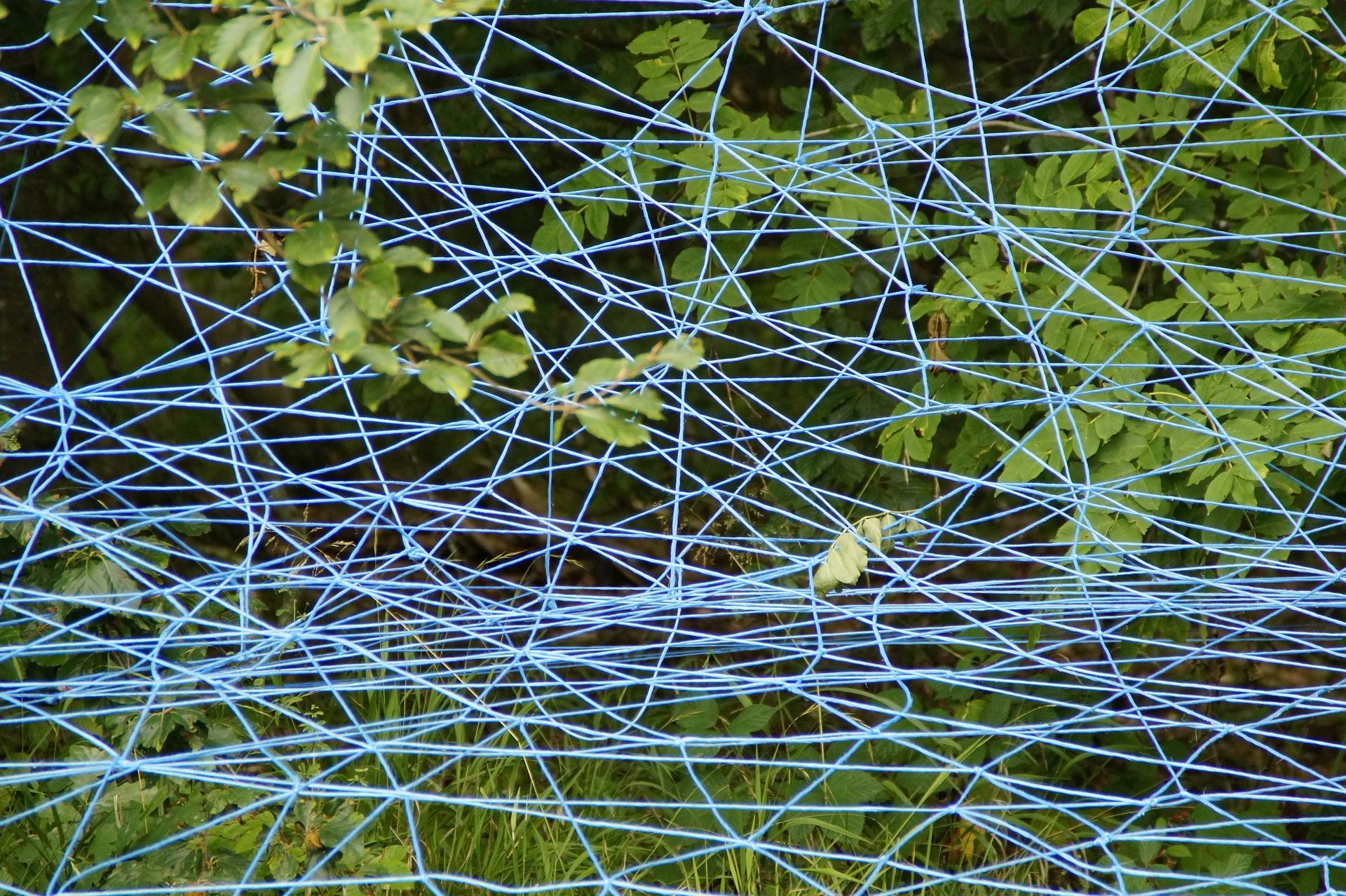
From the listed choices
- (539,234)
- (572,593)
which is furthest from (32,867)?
(539,234)

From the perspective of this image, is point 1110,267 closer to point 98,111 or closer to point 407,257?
point 407,257

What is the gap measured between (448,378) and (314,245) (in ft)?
0.57

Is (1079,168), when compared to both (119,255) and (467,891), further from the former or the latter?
(119,255)

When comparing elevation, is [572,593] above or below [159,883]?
below

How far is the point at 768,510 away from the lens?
6.75ft

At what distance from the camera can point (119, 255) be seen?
2840mm

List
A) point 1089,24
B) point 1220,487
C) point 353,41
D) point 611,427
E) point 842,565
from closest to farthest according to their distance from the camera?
1. point 353,41
2. point 611,427
3. point 842,565
4. point 1220,487
5. point 1089,24

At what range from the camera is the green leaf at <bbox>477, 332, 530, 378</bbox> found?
1.02 m

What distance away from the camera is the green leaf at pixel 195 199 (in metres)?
1.02

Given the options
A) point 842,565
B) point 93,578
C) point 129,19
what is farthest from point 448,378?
point 93,578

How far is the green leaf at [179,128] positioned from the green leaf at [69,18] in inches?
4.4

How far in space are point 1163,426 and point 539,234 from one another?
1.05 metres

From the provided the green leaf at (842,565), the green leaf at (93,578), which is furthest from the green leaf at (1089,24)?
the green leaf at (93,578)

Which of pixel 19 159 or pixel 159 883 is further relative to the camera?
pixel 19 159
